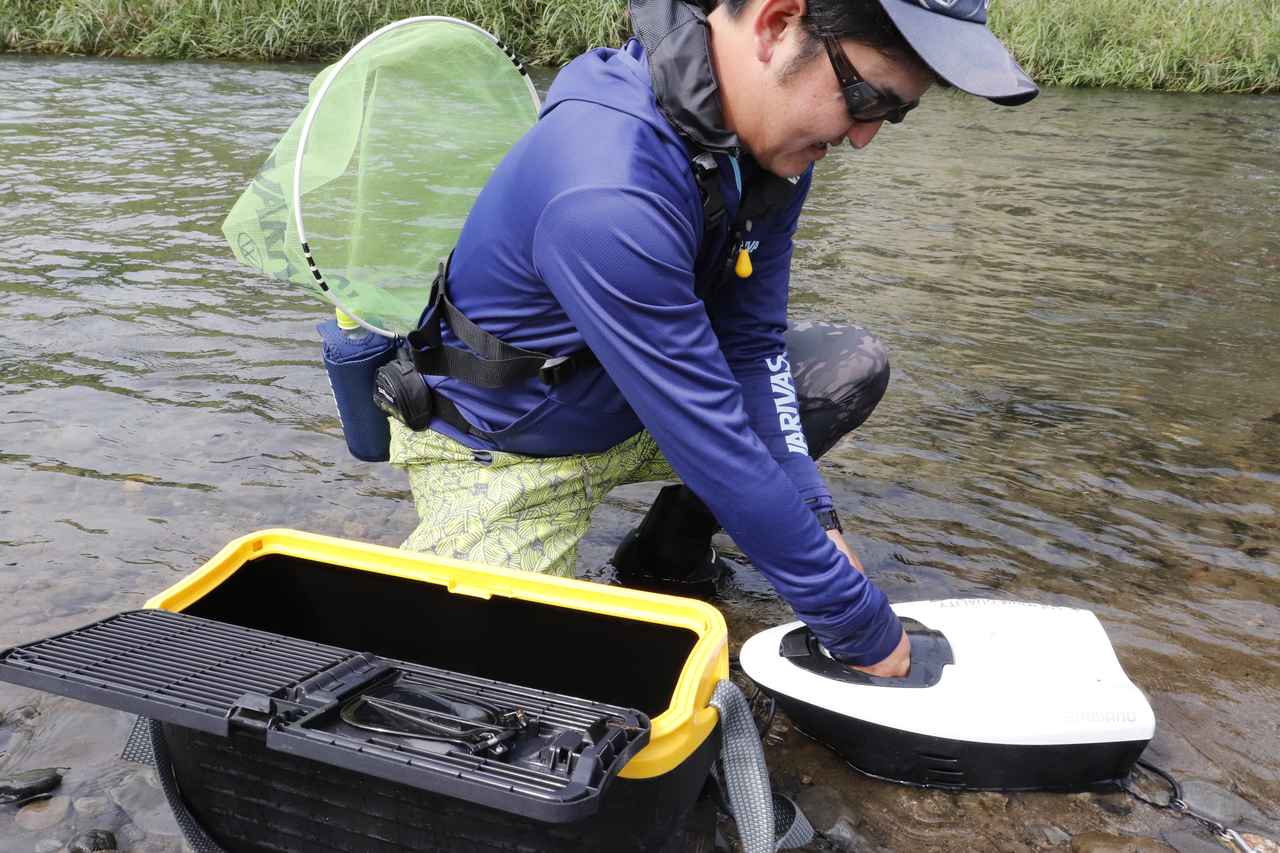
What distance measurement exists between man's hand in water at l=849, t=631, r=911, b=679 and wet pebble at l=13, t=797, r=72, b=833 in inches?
58.7


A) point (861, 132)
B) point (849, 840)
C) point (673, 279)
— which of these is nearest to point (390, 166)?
point (673, 279)

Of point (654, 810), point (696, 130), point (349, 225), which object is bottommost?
point (654, 810)

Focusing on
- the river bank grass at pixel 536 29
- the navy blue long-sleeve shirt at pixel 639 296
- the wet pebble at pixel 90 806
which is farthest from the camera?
the river bank grass at pixel 536 29

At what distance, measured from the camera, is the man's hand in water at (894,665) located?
204 centimetres

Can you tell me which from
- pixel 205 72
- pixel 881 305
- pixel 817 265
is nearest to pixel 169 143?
pixel 205 72

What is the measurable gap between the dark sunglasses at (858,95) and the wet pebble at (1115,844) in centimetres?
135

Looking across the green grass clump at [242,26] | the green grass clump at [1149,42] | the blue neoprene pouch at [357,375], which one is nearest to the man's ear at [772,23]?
the blue neoprene pouch at [357,375]

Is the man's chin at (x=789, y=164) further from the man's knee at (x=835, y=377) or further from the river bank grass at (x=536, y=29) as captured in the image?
the river bank grass at (x=536, y=29)

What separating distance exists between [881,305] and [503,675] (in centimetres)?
363

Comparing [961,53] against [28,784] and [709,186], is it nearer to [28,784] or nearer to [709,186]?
[709,186]

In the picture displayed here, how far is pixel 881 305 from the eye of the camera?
5.18 meters

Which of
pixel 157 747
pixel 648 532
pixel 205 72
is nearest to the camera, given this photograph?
pixel 157 747

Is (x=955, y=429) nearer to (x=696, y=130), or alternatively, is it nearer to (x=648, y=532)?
(x=648, y=532)

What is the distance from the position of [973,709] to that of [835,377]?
0.92 m
